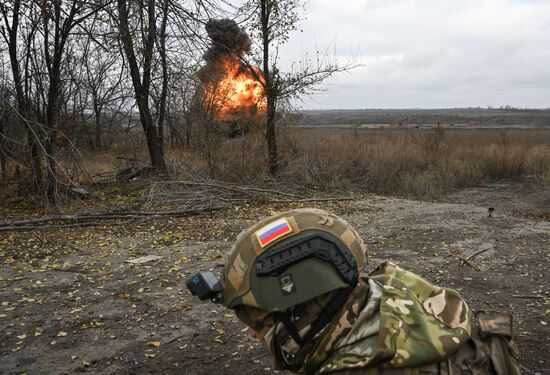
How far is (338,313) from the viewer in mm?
1353

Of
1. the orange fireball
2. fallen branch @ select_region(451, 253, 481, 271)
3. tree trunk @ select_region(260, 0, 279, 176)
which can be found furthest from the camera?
the orange fireball

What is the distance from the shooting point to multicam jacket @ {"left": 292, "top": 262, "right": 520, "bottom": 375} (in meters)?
1.28

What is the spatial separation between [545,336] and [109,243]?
583 centimetres

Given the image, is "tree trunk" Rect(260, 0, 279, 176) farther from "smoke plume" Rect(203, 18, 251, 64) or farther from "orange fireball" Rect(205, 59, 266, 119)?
"smoke plume" Rect(203, 18, 251, 64)

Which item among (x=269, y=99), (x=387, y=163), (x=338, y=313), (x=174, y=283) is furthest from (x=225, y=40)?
(x=338, y=313)

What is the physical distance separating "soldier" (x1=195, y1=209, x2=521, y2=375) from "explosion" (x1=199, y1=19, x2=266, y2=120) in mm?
12033

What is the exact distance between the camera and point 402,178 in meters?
14.7

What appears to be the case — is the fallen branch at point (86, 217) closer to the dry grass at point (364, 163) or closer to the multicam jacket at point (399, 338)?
the dry grass at point (364, 163)

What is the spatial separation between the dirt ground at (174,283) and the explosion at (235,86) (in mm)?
4386

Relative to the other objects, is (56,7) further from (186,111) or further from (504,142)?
(504,142)

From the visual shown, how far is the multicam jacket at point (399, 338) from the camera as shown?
1276 millimetres

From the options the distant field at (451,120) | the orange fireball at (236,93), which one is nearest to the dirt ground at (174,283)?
the orange fireball at (236,93)

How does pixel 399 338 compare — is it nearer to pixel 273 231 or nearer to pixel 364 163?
pixel 273 231

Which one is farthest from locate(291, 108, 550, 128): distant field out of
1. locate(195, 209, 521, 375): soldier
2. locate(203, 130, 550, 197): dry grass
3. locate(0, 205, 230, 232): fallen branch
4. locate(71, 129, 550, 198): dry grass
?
locate(195, 209, 521, 375): soldier
